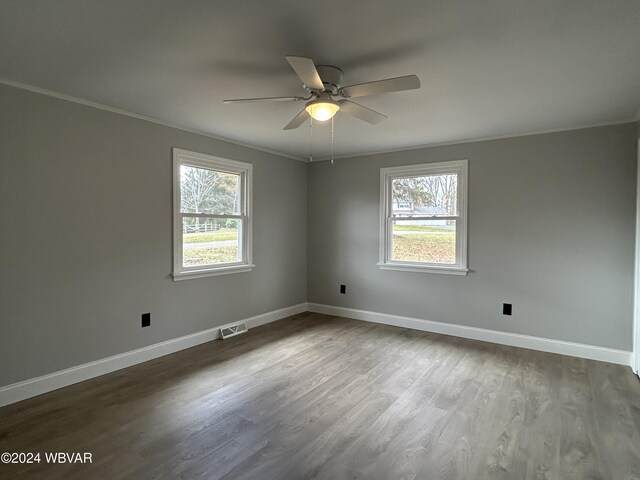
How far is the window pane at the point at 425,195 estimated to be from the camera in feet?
14.3

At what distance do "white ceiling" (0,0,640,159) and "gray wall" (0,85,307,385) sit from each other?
0.33m

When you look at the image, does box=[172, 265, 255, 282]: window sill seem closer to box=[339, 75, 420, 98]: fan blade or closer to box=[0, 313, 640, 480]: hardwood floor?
box=[0, 313, 640, 480]: hardwood floor

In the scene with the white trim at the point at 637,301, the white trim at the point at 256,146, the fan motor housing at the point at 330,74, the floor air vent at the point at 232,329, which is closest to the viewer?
the fan motor housing at the point at 330,74

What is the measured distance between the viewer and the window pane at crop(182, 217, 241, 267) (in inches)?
151

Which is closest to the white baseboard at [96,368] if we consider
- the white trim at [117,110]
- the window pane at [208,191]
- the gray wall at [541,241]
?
the window pane at [208,191]

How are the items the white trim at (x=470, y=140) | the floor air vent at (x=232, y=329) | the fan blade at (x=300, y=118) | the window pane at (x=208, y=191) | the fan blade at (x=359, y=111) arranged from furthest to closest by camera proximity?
the floor air vent at (x=232, y=329) < the window pane at (x=208, y=191) < the white trim at (x=470, y=140) < the fan blade at (x=300, y=118) < the fan blade at (x=359, y=111)

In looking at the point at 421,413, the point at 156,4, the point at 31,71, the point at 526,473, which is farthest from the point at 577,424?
the point at 31,71

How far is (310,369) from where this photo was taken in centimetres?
326

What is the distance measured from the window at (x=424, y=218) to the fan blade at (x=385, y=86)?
2.44 m

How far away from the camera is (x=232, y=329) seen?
4.27 metres

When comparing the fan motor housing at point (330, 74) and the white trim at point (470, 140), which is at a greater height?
the white trim at point (470, 140)

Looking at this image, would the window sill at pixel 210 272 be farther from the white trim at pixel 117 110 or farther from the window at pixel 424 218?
the window at pixel 424 218

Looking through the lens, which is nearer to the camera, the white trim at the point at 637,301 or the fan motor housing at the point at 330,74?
the fan motor housing at the point at 330,74

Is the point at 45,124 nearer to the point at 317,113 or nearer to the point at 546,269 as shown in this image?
the point at 317,113
